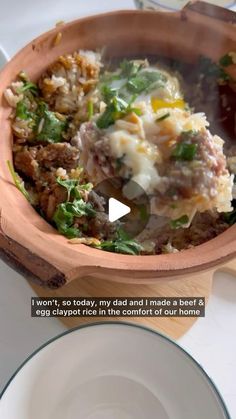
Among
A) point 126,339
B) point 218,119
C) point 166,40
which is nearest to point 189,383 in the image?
point 126,339

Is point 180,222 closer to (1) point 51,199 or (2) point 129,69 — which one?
(1) point 51,199

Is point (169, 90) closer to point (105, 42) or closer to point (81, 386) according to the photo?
point (105, 42)

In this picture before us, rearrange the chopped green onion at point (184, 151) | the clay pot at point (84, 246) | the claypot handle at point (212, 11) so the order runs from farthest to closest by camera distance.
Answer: the claypot handle at point (212, 11) → the chopped green onion at point (184, 151) → the clay pot at point (84, 246)

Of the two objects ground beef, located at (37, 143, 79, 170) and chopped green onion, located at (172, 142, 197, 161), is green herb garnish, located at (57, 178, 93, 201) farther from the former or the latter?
chopped green onion, located at (172, 142, 197, 161)

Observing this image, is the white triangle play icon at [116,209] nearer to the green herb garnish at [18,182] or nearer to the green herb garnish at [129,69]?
the green herb garnish at [18,182]

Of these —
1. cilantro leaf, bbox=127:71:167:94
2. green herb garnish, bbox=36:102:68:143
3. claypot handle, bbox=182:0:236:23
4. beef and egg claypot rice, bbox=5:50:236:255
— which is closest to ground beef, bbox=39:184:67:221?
beef and egg claypot rice, bbox=5:50:236:255

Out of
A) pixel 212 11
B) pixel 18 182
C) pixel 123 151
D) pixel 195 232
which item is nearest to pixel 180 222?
pixel 195 232

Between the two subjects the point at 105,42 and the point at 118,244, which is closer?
the point at 118,244

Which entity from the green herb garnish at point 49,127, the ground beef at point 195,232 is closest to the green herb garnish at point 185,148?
the ground beef at point 195,232
